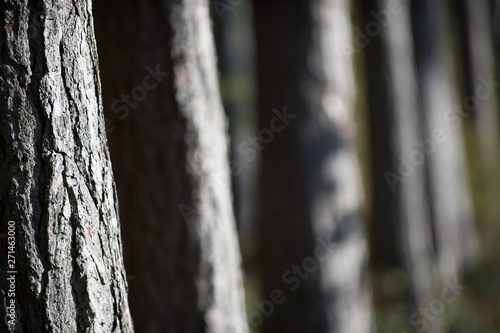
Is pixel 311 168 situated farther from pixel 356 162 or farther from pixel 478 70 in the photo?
pixel 478 70

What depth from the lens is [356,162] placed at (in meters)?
4.83

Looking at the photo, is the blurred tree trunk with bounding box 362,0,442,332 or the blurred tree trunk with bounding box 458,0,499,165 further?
the blurred tree trunk with bounding box 458,0,499,165

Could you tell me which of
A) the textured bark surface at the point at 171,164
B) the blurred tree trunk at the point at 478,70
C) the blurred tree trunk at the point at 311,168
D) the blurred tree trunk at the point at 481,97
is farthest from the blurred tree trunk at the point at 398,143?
the blurred tree trunk at the point at 478,70

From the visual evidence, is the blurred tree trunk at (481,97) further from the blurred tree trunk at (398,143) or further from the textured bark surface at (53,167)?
the textured bark surface at (53,167)

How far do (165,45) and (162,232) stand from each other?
1049mm

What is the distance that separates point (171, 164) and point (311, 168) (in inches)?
66.6

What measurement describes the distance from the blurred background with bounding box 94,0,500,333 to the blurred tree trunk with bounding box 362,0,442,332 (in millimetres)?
20

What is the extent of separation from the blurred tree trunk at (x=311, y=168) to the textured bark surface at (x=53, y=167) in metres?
2.62

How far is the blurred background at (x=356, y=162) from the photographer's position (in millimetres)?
4398

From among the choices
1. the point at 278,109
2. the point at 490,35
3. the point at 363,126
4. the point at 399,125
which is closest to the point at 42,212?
the point at 278,109

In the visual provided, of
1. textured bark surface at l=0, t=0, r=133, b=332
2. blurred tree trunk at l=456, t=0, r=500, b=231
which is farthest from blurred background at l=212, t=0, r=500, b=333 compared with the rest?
textured bark surface at l=0, t=0, r=133, b=332

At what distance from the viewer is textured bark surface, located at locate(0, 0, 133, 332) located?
6.02 feet

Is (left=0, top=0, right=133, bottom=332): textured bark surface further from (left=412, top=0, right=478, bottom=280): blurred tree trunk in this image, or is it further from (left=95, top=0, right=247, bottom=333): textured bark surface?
(left=412, top=0, right=478, bottom=280): blurred tree trunk

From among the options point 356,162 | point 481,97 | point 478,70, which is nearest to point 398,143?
point 356,162
